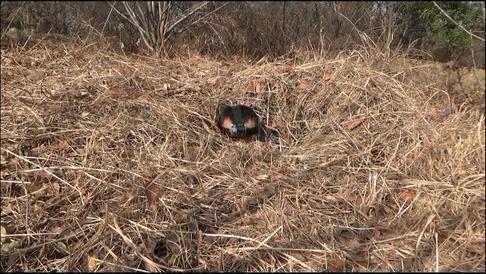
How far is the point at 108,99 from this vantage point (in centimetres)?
417

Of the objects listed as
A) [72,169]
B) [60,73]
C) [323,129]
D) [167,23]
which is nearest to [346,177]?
[323,129]

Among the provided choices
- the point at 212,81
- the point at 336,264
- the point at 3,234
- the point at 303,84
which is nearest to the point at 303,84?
the point at 303,84

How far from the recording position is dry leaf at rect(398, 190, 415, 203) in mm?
3078

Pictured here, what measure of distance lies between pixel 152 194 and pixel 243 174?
0.67 meters

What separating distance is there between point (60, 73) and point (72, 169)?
176cm

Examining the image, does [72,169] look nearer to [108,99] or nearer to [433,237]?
[108,99]

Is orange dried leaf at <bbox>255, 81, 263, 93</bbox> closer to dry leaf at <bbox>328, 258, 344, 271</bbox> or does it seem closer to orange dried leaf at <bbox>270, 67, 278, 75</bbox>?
orange dried leaf at <bbox>270, 67, 278, 75</bbox>

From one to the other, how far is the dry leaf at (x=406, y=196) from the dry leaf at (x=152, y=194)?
154 centimetres

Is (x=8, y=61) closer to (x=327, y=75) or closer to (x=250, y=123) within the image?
(x=250, y=123)

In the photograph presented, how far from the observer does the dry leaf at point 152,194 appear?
3.13m

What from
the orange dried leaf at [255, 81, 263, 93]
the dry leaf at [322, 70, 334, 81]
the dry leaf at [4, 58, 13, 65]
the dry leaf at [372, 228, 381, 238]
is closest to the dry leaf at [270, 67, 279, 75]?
the orange dried leaf at [255, 81, 263, 93]

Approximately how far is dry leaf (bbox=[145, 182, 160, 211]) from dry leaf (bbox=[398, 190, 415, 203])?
1.54 meters

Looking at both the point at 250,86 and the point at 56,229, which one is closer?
the point at 56,229

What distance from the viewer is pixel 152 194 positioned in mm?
3199
